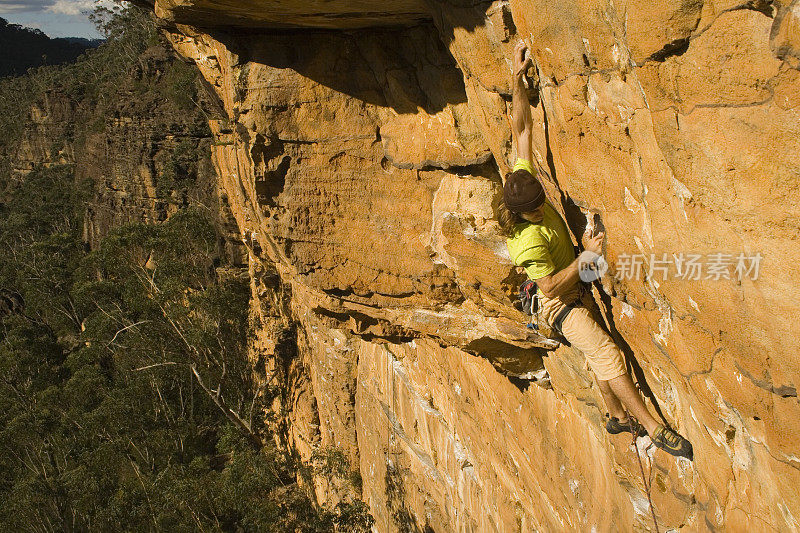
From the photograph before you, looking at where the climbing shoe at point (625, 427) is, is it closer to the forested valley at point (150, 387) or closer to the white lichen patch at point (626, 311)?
the white lichen patch at point (626, 311)

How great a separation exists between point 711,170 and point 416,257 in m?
3.65

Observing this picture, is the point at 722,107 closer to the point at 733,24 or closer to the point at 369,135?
the point at 733,24

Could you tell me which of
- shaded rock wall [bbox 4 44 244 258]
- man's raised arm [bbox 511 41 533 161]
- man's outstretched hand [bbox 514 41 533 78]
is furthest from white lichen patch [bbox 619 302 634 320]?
shaded rock wall [bbox 4 44 244 258]

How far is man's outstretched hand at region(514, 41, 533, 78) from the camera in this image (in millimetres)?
3389

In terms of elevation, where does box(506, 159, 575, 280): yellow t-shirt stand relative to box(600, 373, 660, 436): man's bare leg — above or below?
above

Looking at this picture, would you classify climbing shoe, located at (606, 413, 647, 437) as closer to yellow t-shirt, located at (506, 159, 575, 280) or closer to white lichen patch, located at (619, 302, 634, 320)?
white lichen patch, located at (619, 302, 634, 320)

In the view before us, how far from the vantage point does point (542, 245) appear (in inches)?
139

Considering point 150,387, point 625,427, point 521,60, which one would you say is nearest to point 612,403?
point 625,427

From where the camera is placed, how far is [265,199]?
699 cm

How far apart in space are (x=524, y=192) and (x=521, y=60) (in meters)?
0.78

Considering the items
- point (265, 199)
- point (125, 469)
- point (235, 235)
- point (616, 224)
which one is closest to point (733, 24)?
point (616, 224)

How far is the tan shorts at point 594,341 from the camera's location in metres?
3.65

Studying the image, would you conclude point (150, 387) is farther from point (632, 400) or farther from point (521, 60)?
point (521, 60)

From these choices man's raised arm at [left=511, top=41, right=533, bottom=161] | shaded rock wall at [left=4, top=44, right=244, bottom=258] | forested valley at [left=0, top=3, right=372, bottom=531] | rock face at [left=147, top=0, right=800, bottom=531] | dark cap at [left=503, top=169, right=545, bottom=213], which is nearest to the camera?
rock face at [left=147, top=0, right=800, bottom=531]
